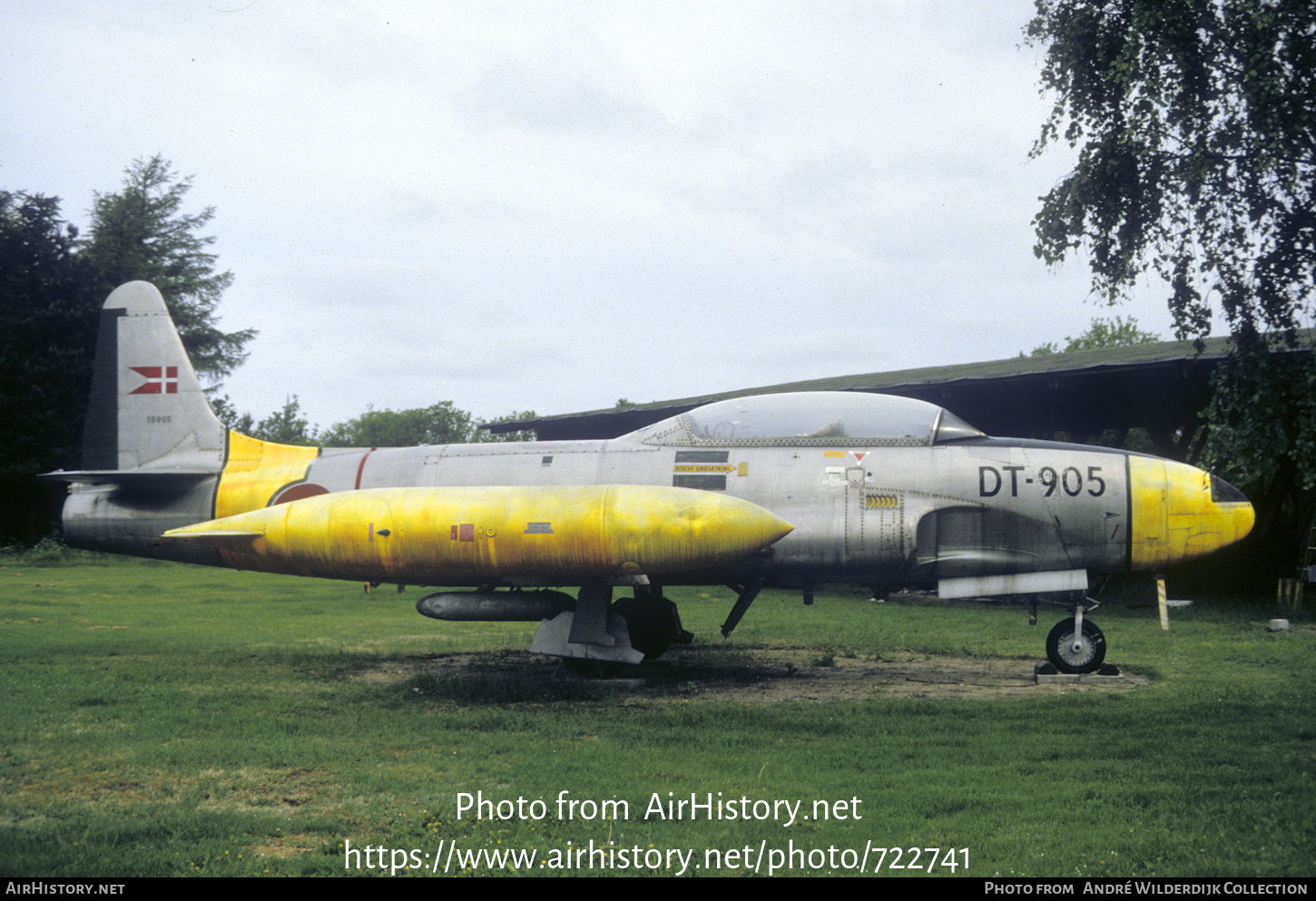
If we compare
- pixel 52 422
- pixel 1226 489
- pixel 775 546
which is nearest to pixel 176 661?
pixel 775 546

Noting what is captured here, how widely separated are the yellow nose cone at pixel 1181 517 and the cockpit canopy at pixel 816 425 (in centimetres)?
183

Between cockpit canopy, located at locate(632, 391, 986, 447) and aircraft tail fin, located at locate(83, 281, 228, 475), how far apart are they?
255 inches

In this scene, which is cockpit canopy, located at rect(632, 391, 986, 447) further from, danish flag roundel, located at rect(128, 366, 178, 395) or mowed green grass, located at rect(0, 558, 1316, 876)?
danish flag roundel, located at rect(128, 366, 178, 395)

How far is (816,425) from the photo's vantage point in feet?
35.3

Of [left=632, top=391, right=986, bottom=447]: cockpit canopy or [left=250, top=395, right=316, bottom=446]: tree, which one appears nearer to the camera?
[left=632, top=391, right=986, bottom=447]: cockpit canopy

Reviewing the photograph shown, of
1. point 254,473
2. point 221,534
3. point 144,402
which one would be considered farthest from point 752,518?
point 144,402

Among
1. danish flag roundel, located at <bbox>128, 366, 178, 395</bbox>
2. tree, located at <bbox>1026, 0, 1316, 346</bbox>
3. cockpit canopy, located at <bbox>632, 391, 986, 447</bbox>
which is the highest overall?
tree, located at <bbox>1026, 0, 1316, 346</bbox>

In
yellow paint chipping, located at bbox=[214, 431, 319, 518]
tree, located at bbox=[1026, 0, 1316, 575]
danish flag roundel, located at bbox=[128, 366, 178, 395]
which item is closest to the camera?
tree, located at bbox=[1026, 0, 1316, 575]

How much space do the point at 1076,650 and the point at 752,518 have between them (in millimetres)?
4495

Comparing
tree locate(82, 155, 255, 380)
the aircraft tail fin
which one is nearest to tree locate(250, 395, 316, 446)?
tree locate(82, 155, 255, 380)

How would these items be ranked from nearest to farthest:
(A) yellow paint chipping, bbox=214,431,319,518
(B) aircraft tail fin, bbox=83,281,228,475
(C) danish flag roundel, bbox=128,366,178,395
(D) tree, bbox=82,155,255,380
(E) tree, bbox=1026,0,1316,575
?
(E) tree, bbox=1026,0,1316,575, (A) yellow paint chipping, bbox=214,431,319,518, (B) aircraft tail fin, bbox=83,281,228,475, (C) danish flag roundel, bbox=128,366,178,395, (D) tree, bbox=82,155,255,380

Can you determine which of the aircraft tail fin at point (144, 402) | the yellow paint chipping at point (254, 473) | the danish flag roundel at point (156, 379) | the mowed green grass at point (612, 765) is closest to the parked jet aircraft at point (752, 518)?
the yellow paint chipping at point (254, 473)

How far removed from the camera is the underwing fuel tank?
9.24 metres

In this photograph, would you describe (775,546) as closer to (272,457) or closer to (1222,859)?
(1222,859)
